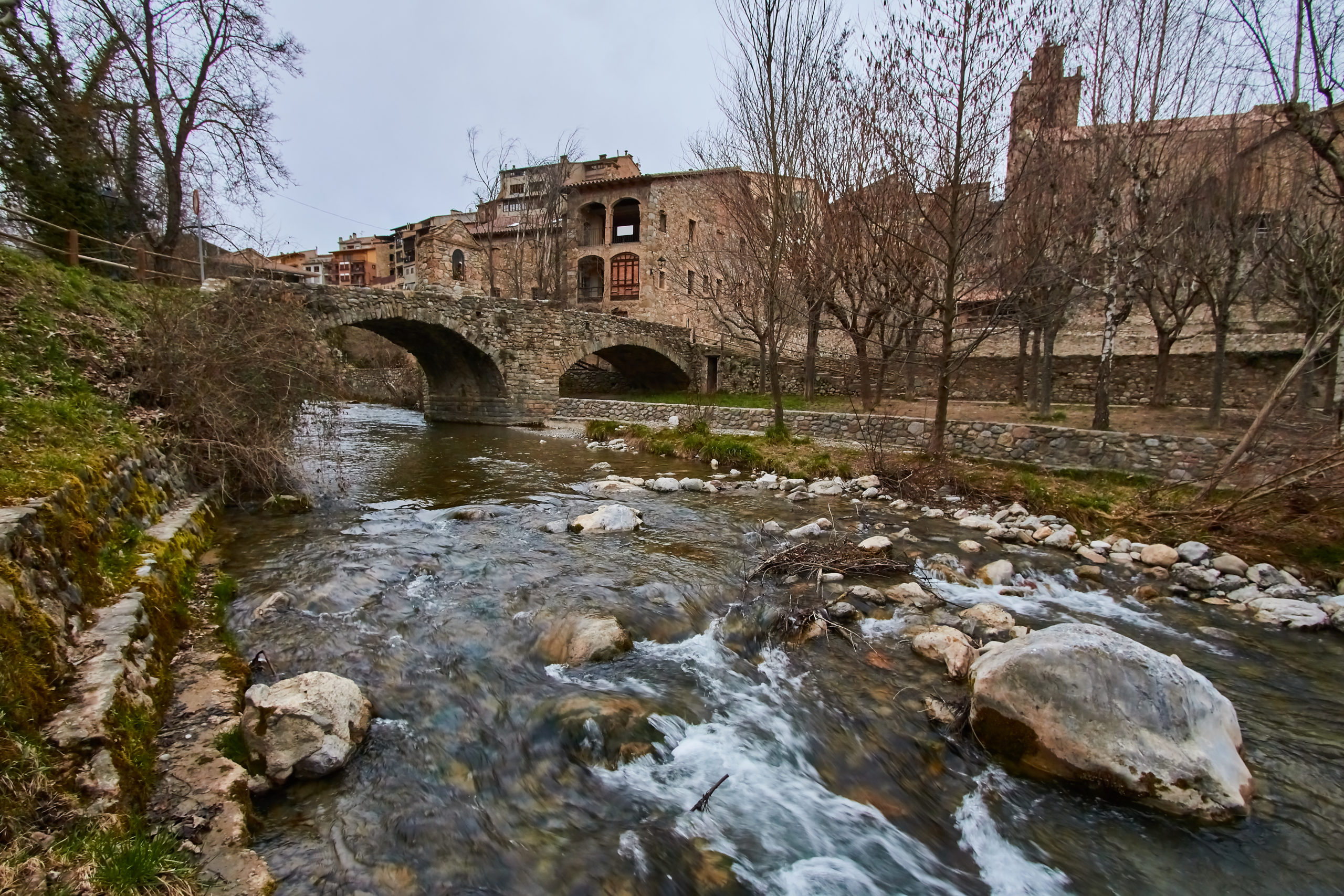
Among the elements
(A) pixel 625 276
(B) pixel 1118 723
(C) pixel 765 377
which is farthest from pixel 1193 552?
(A) pixel 625 276

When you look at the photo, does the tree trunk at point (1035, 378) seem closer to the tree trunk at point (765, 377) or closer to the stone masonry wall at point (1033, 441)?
the stone masonry wall at point (1033, 441)

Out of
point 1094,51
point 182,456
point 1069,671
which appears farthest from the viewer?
point 1094,51

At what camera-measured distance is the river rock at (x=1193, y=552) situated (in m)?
6.76

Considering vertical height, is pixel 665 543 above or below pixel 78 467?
below

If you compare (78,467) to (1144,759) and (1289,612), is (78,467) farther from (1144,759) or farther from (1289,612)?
(1289,612)

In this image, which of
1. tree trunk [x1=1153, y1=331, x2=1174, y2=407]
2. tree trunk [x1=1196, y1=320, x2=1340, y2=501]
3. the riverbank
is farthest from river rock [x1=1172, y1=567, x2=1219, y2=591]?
tree trunk [x1=1153, y1=331, x2=1174, y2=407]

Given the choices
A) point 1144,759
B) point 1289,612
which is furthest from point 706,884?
point 1289,612

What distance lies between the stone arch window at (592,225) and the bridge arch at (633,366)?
14168mm

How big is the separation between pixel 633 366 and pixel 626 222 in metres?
17.5

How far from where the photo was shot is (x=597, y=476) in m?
11.6

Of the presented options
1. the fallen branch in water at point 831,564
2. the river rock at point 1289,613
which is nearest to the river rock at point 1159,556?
the river rock at point 1289,613

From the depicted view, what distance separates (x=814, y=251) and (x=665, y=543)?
873 cm

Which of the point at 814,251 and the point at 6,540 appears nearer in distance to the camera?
the point at 6,540

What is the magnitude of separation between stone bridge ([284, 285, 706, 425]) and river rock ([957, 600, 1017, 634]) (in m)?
16.5
